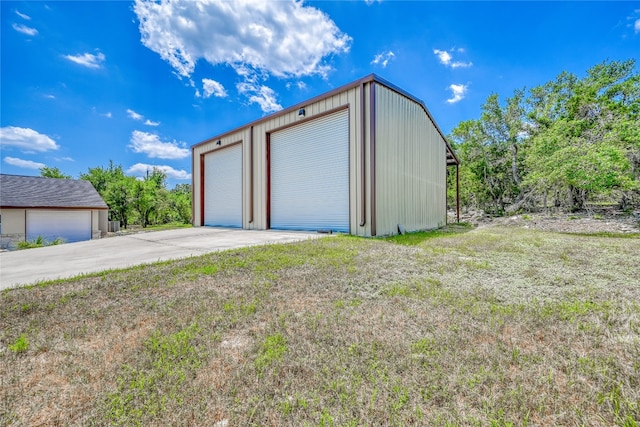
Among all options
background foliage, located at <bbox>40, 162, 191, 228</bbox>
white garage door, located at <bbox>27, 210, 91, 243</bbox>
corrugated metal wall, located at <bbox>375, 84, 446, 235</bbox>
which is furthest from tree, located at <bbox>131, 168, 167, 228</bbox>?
corrugated metal wall, located at <bbox>375, 84, 446, 235</bbox>

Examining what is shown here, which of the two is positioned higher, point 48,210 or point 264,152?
point 264,152

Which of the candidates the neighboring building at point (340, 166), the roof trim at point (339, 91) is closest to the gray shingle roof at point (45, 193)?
the roof trim at point (339, 91)

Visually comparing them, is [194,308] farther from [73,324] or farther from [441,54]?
[441,54]

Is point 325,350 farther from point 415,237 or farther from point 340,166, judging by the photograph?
point 340,166

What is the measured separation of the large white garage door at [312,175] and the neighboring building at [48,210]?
15.0 meters

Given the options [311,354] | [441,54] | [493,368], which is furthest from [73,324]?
[441,54]

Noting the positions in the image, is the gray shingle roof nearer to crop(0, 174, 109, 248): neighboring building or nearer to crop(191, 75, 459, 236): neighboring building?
crop(0, 174, 109, 248): neighboring building

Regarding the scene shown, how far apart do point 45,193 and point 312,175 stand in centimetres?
1857

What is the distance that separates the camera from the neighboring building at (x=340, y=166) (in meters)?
6.80

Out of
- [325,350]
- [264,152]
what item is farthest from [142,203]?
[325,350]

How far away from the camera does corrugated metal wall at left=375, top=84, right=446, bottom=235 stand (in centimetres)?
697

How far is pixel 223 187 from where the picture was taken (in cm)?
1153

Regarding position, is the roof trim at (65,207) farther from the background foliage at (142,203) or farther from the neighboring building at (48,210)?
the background foliage at (142,203)

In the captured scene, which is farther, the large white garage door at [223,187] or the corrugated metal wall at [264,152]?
the large white garage door at [223,187]
